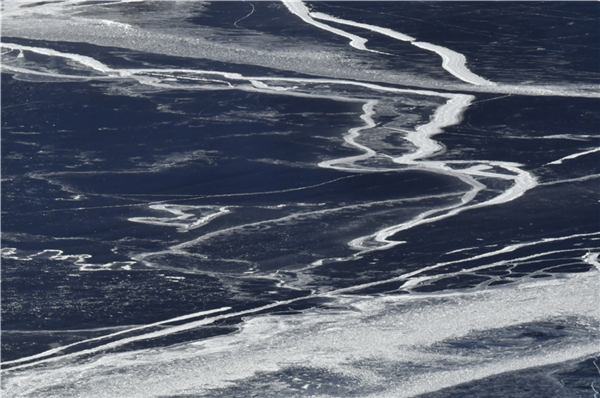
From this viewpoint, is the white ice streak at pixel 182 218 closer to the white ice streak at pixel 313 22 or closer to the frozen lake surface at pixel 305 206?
the frozen lake surface at pixel 305 206

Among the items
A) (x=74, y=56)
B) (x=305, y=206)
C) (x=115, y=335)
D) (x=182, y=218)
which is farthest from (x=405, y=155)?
(x=74, y=56)

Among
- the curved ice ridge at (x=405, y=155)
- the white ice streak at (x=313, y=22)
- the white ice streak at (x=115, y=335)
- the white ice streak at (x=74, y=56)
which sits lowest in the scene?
the white ice streak at (x=115, y=335)

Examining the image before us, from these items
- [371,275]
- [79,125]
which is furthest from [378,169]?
[79,125]

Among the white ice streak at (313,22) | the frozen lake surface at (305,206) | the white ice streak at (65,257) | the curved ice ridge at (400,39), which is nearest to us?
the frozen lake surface at (305,206)

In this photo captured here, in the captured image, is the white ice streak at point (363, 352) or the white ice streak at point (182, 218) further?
the white ice streak at point (182, 218)

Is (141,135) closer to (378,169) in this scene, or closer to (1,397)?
(378,169)

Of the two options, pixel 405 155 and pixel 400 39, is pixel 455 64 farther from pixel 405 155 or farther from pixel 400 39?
pixel 405 155

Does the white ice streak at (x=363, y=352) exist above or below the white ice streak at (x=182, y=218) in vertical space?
below

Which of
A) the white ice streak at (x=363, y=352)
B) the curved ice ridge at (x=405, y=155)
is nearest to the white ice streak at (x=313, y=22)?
the curved ice ridge at (x=405, y=155)

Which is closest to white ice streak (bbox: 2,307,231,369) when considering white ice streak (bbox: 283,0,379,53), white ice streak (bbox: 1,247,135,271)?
white ice streak (bbox: 1,247,135,271)
